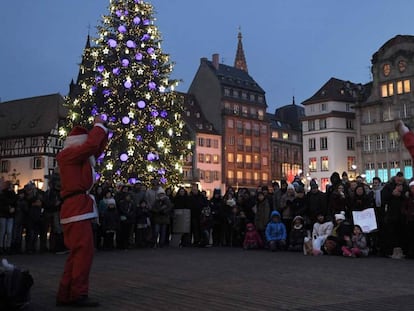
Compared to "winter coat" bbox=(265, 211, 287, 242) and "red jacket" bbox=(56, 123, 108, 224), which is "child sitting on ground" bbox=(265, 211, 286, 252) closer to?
"winter coat" bbox=(265, 211, 287, 242)

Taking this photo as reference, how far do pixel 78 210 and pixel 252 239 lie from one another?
10.4m

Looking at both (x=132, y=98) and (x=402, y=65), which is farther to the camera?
(x=402, y=65)

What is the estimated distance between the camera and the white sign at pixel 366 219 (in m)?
14.6

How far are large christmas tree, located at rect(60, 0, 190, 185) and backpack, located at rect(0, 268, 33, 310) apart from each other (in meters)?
17.7

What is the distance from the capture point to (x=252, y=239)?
55.6 ft

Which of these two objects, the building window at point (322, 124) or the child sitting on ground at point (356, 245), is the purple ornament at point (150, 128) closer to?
the child sitting on ground at point (356, 245)

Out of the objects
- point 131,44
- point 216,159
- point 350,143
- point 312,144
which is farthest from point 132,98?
point 216,159

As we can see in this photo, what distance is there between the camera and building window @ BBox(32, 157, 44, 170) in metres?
66.9

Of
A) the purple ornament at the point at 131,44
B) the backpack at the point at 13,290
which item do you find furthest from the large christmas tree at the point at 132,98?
the backpack at the point at 13,290

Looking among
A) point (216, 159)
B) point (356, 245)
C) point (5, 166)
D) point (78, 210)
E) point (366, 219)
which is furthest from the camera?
point (216, 159)

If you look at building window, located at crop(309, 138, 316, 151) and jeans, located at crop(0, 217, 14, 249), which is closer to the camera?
jeans, located at crop(0, 217, 14, 249)

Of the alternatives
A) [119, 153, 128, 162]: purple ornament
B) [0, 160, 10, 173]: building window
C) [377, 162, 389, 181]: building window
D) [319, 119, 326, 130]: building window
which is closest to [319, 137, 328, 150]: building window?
[319, 119, 326, 130]: building window

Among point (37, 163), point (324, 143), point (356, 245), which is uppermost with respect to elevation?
point (324, 143)

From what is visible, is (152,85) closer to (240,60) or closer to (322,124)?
(322,124)
